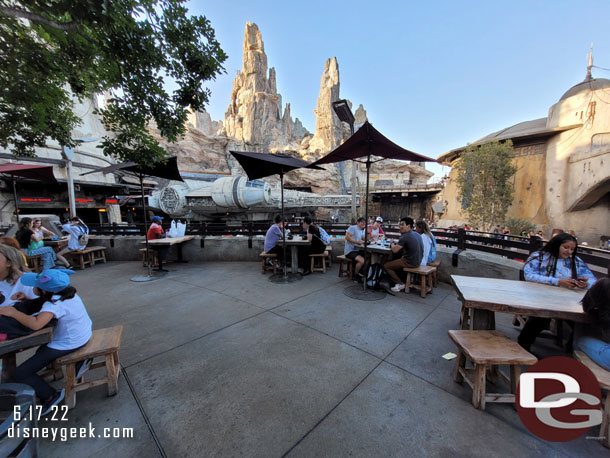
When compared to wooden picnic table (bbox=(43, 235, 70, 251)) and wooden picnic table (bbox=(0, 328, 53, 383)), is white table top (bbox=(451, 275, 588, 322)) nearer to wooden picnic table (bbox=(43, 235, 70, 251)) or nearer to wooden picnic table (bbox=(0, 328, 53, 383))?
wooden picnic table (bbox=(0, 328, 53, 383))

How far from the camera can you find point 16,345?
1.92 meters

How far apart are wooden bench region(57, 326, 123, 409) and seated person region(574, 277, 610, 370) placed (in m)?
4.28

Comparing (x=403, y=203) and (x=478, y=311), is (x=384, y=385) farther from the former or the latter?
(x=403, y=203)

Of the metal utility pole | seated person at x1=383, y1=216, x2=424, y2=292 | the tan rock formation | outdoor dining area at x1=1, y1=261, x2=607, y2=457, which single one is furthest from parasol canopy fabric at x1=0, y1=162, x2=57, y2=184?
the tan rock formation

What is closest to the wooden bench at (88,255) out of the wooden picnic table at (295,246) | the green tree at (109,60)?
the green tree at (109,60)

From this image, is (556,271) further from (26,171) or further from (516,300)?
(26,171)

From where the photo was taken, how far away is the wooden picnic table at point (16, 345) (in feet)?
6.14

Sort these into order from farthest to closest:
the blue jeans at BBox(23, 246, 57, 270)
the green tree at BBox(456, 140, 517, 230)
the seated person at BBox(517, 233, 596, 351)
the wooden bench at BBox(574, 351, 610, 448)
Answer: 1. the green tree at BBox(456, 140, 517, 230)
2. the blue jeans at BBox(23, 246, 57, 270)
3. the seated person at BBox(517, 233, 596, 351)
4. the wooden bench at BBox(574, 351, 610, 448)

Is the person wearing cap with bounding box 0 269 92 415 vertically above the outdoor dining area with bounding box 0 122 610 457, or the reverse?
the person wearing cap with bounding box 0 269 92 415

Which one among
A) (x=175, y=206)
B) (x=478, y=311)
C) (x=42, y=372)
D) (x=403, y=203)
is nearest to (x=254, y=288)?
(x=42, y=372)

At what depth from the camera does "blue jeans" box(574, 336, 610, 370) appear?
6.57 feet

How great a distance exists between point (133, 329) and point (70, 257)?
21.0ft

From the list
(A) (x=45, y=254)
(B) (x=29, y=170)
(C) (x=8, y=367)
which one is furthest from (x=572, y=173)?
(B) (x=29, y=170)

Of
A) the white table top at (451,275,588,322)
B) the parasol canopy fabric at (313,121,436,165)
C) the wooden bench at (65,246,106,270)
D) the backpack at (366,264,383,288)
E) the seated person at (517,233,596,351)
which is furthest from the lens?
the wooden bench at (65,246,106,270)
